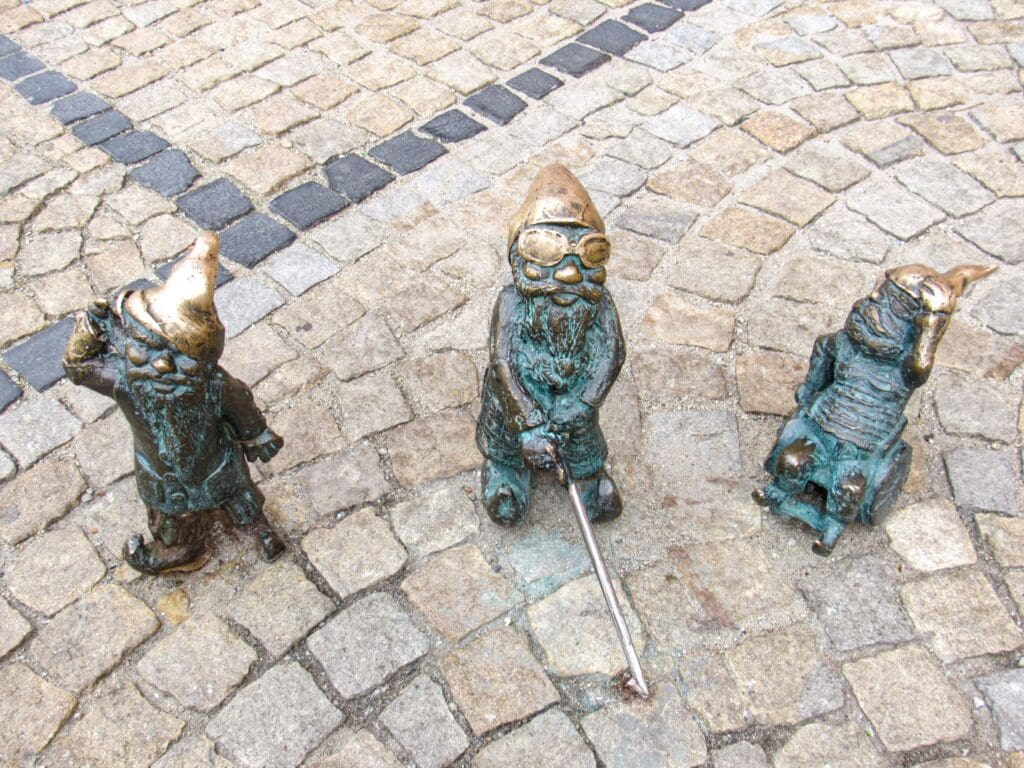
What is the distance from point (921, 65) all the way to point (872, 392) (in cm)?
393

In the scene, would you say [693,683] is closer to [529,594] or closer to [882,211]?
[529,594]

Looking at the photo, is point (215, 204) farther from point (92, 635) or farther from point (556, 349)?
point (556, 349)

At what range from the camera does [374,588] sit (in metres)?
3.63

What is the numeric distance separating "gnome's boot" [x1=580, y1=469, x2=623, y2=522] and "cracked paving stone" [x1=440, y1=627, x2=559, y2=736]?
594 mm

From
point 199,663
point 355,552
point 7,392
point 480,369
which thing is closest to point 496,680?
point 355,552

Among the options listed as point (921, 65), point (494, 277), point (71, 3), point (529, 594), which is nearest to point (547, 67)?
point (494, 277)

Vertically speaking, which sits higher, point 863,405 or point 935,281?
point 935,281

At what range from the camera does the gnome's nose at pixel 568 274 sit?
120 inches

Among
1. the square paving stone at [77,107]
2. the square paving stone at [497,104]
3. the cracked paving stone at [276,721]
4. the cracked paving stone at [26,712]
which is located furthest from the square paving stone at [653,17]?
the cracked paving stone at [26,712]

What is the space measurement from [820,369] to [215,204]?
351 cm

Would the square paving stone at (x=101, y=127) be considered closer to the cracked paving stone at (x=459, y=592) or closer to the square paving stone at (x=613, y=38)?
the square paving stone at (x=613, y=38)

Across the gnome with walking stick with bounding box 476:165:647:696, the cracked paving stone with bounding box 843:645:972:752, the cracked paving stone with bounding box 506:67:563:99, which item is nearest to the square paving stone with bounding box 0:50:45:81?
the cracked paving stone with bounding box 506:67:563:99

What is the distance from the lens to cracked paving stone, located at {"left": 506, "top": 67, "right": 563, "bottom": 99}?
605 cm

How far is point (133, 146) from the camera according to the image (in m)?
5.59
